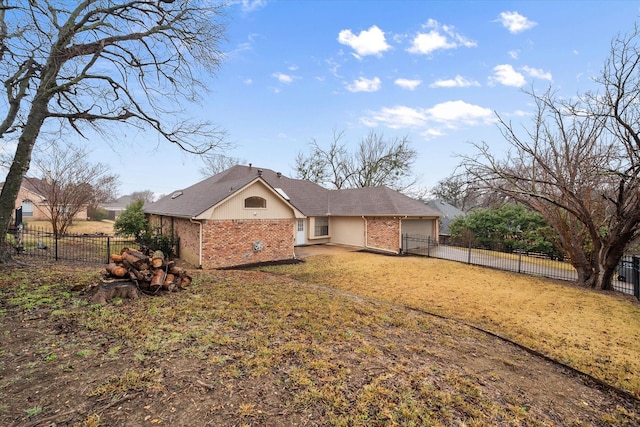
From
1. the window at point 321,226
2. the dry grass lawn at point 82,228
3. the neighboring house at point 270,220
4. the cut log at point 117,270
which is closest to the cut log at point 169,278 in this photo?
the cut log at point 117,270

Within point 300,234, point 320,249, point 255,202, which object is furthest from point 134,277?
point 300,234

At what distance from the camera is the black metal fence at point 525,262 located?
11.1 m

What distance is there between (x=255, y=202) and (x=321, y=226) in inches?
328

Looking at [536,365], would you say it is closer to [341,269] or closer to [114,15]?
[341,269]

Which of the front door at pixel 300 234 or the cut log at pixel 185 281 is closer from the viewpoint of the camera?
the cut log at pixel 185 281

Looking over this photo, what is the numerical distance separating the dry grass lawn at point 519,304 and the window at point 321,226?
21.1ft

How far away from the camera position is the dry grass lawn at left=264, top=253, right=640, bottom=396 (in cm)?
526

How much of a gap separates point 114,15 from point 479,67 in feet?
43.6

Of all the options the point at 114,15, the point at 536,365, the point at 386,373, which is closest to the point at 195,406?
the point at 386,373

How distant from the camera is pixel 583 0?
911cm

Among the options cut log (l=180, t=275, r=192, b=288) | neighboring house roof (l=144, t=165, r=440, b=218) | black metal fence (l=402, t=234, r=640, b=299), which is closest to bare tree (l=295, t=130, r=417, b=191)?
neighboring house roof (l=144, t=165, r=440, b=218)

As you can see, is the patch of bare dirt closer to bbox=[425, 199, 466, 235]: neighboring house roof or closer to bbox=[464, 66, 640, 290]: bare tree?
bbox=[464, 66, 640, 290]: bare tree

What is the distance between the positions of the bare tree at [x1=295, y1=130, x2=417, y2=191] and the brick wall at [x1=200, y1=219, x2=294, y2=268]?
1843 cm

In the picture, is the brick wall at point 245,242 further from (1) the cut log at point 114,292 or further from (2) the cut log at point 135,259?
(1) the cut log at point 114,292
